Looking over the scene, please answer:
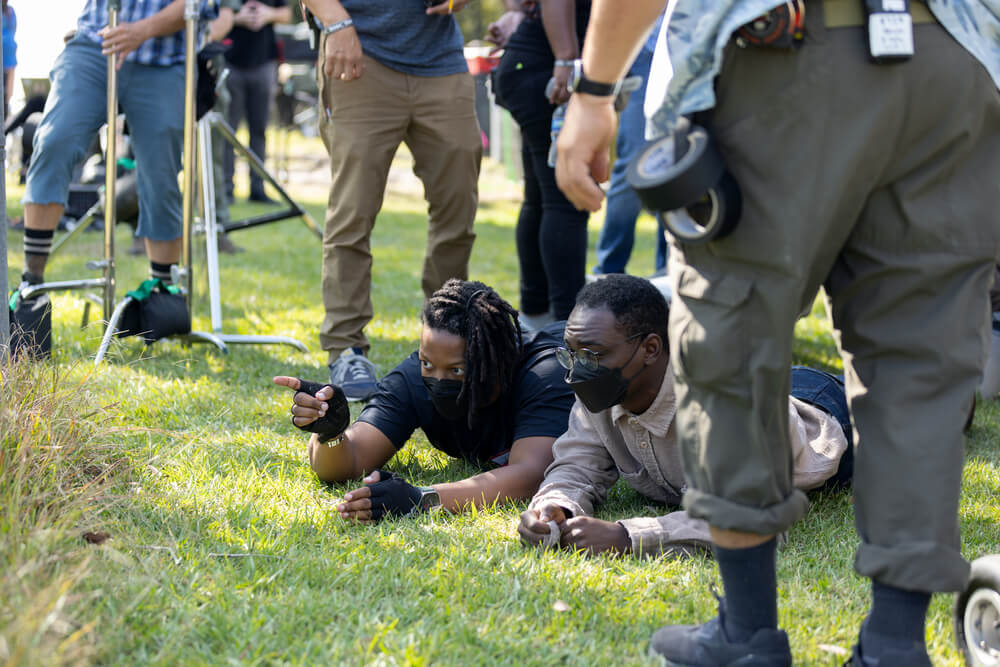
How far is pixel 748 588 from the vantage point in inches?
70.5

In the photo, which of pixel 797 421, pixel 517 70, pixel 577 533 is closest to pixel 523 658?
pixel 577 533

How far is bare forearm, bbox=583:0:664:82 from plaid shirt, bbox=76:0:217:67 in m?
3.10

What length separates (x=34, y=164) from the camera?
14.2ft

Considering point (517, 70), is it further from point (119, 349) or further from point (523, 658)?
point (523, 658)

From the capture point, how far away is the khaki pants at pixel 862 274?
5.22 ft

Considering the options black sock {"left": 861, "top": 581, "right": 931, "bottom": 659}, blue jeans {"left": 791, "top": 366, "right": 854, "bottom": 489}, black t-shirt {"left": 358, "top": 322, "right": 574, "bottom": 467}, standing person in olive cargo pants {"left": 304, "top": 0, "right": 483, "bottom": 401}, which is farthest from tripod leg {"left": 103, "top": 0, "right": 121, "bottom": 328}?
black sock {"left": 861, "top": 581, "right": 931, "bottom": 659}

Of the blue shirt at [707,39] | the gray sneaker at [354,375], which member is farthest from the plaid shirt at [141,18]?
the blue shirt at [707,39]

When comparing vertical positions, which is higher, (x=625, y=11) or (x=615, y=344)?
(x=625, y=11)

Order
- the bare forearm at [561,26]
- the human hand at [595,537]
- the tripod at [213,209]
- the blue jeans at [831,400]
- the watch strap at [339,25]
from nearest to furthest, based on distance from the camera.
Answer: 1. the human hand at [595,537]
2. the blue jeans at [831,400]
3. the watch strap at [339,25]
4. the bare forearm at [561,26]
5. the tripod at [213,209]

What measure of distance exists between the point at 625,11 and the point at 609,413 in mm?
1426

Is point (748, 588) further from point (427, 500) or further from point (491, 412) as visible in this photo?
point (491, 412)

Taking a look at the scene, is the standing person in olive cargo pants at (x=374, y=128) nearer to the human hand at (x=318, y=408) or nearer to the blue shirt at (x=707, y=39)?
the human hand at (x=318, y=408)

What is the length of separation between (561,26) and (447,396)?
5.90 feet

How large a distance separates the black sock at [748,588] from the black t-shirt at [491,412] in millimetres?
1296
